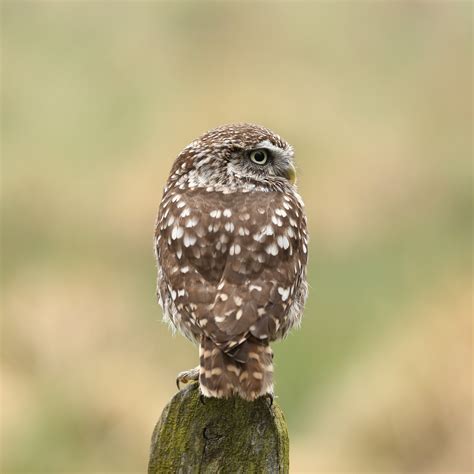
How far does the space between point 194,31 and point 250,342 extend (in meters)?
8.86

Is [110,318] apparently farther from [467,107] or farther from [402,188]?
[467,107]

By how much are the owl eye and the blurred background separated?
278cm

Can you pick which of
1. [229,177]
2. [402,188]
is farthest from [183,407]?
[402,188]

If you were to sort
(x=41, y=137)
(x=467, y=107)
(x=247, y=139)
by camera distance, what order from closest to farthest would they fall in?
(x=247, y=139) → (x=41, y=137) → (x=467, y=107)

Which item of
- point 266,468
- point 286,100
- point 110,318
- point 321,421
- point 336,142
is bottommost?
point 266,468

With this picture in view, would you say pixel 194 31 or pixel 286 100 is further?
pixel 194 31

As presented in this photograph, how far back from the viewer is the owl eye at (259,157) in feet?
14.3

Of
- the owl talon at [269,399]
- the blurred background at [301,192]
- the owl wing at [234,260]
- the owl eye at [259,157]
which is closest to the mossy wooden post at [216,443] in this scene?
the owl talon at [269,399]

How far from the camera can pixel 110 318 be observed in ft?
25.3

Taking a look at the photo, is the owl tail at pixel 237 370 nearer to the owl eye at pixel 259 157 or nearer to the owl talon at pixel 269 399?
the owl talon at pixel 269 399

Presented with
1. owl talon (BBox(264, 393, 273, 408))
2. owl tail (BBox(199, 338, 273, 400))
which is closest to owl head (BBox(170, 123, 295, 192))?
owl tail (BBox(199, 338, 273, 400))

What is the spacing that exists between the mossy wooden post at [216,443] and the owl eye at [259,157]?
154 centimetres

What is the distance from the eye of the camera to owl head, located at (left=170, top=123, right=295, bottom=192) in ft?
14.1

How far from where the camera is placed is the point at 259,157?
4.37 m
